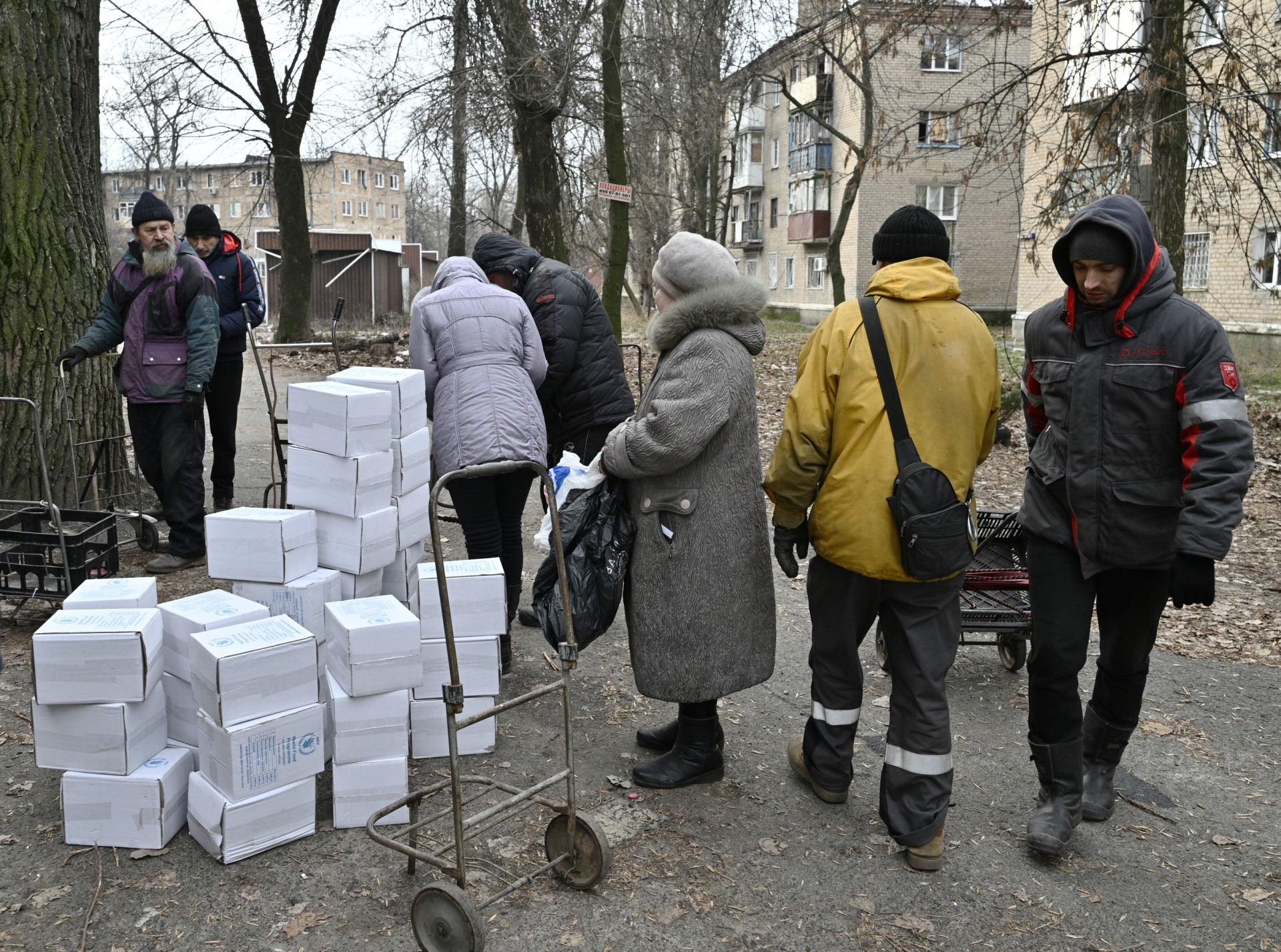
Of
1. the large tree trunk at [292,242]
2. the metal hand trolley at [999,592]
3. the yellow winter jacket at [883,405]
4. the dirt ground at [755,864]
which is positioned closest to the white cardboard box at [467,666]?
the dirt ground at [755,864]

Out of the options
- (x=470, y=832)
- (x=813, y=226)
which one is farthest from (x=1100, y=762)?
(x=813, y=226)

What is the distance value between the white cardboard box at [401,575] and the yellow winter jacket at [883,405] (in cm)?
186

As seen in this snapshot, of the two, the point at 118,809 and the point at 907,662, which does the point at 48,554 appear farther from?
the point at 907,662

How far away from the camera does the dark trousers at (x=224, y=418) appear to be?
24.8 feet

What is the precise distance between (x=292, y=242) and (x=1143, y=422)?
1711cm

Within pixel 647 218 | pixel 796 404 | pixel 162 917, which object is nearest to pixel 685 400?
pixel 796 404

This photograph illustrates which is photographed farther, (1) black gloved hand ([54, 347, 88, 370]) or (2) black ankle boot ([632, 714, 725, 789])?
(1) black gloved hand ([54, 347, 88, 370])

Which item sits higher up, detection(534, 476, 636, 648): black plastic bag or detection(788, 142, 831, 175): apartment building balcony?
detection(788, 142, 831, 175): apartment building balcony

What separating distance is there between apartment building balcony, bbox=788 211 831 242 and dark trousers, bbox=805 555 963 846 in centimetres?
4078

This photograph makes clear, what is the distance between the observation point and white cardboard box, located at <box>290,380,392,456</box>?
4.09 meters

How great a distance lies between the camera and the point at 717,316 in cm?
362

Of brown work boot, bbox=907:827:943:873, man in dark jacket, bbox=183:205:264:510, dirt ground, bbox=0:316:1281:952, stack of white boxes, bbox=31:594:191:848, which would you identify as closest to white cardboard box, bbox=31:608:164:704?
stack of white boxes, bbox=31:594:191:848

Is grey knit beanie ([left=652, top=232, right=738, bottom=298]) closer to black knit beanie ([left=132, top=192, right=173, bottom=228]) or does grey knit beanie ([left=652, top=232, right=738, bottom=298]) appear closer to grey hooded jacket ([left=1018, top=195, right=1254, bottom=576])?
grey hooded jacket ([left=1018, top=195, right=1254, bottom=576])

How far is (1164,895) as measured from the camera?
3311 millimetres
